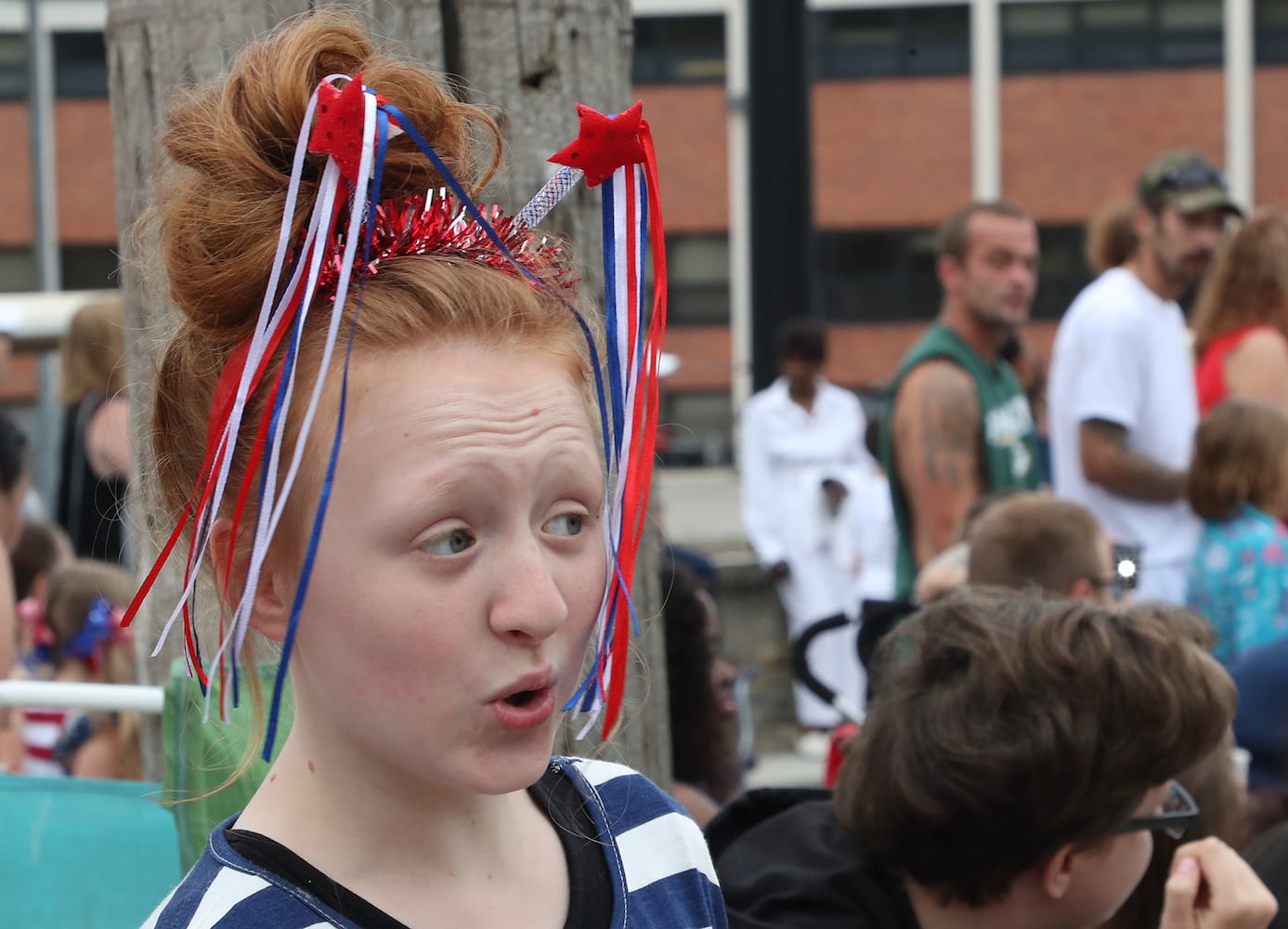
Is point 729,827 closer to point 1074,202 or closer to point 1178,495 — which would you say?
point 1178,495

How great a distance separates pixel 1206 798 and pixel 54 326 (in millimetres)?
6934

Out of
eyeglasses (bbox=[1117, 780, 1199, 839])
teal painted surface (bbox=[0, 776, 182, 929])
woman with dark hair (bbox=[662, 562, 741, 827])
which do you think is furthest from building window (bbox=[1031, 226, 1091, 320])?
teal painted surface (bbox=[0, 776, 182, 929])

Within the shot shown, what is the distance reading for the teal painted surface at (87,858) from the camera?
2.13m

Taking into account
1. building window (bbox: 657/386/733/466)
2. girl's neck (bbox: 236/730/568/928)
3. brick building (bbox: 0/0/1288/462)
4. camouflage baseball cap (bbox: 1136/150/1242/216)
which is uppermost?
brick building (bbox: 0/0/1288/462)

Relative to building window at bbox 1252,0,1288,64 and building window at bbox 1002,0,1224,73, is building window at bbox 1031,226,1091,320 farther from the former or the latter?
building window at bbox 1252,0,1288,64

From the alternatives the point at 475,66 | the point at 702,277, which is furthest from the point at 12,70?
the point at 475,66

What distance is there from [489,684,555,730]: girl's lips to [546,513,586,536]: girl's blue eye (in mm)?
118

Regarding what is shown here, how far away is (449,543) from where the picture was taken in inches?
43.5

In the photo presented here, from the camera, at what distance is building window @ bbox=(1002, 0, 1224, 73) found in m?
29.1

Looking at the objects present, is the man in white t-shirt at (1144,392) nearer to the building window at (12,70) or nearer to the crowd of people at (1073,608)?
the crowd of people at (1073,608)

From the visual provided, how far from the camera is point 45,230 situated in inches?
516

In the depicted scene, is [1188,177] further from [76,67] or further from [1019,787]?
[76,67]

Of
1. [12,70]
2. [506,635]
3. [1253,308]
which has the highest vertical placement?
[12,70]

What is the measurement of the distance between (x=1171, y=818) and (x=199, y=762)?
1.26 metres
